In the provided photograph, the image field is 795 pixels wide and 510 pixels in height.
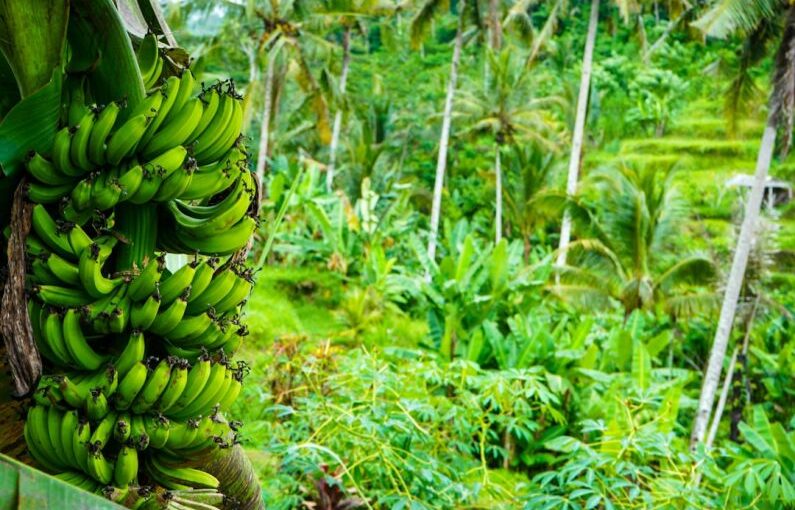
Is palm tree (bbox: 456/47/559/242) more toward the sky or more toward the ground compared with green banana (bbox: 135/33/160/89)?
more toward the sky

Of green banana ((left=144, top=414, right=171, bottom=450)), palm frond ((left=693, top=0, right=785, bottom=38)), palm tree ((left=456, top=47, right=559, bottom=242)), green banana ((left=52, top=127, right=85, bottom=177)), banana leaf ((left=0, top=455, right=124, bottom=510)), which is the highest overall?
palm frond ((left=693, top=0, right=785, bottom=38))

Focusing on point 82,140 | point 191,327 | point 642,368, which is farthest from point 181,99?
point 642,368

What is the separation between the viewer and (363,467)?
4.97m

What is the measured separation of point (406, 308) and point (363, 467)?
41.9 ft

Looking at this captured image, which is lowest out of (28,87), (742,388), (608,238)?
(742,388)

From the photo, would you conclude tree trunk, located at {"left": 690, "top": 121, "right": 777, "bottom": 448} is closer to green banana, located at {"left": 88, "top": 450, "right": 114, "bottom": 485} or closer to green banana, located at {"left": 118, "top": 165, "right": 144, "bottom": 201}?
green banana, located at {"left": 118, "top": 165, "right": 144, "bottom": 201}

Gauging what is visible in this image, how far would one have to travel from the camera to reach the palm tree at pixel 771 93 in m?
9.20

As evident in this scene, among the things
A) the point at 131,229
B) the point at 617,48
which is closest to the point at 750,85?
the point at 131,229

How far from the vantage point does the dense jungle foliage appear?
16.1ft

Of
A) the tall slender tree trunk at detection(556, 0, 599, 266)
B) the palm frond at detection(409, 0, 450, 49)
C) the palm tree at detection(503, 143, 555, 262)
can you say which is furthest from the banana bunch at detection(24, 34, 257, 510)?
the palm tree at detection(503, 143, 555, 262)

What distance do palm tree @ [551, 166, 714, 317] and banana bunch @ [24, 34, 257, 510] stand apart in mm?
11099

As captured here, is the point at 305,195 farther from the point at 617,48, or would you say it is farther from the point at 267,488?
the point at 617,48

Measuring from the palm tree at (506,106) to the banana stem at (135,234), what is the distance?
17.3 m

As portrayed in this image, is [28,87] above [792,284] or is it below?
→ above
